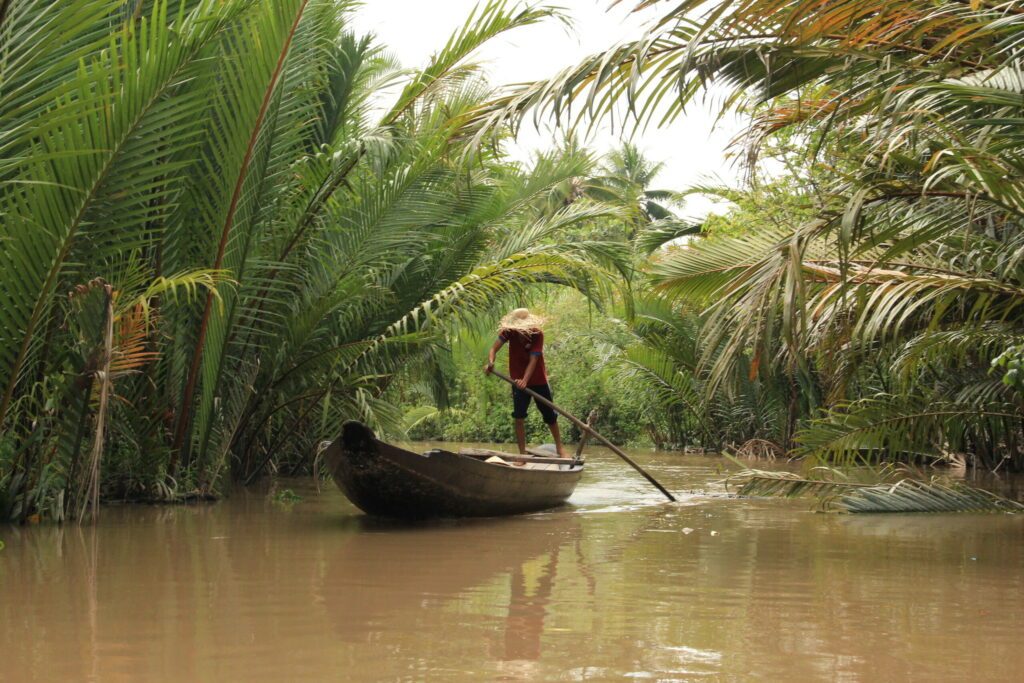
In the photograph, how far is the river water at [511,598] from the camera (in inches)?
157

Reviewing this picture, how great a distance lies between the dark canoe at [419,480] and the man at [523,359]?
1283mm

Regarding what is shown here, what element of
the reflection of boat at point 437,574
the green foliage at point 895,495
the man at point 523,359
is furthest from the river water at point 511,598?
the man at point 523,359

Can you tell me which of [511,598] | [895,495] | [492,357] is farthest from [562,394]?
[511,598]

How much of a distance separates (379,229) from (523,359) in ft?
5.77

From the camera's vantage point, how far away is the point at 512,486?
335 inches

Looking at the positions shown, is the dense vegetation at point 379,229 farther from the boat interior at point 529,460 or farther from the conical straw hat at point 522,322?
the boat interior at point 529,460

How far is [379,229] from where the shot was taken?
9.88 meters

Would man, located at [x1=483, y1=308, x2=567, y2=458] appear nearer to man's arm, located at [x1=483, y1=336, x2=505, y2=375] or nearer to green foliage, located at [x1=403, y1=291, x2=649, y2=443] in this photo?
man's arm, located at [x1=483, y1=336, x2=505, y2=375]

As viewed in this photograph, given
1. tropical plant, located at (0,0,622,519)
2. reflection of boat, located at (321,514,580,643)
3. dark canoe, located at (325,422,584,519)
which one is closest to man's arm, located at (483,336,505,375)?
tropical plant, located at (0,0,622,519)

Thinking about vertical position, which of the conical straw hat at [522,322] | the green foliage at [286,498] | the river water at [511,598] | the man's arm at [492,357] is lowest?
the river water at [511,598]

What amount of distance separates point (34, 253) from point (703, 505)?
6.04 metres

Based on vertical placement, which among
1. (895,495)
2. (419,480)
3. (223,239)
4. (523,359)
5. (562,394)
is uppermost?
(223,239)

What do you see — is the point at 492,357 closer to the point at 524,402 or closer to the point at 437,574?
the point at 524,402

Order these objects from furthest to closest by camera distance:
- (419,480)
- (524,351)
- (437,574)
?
(524,351), (419,480), (437,574)
